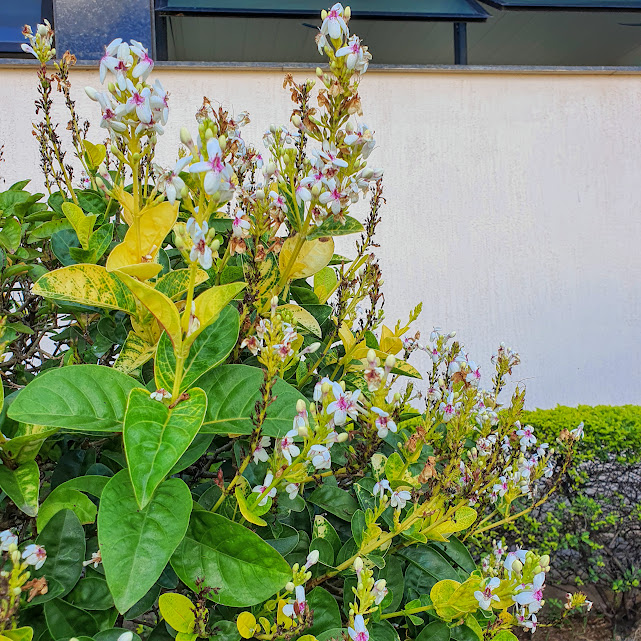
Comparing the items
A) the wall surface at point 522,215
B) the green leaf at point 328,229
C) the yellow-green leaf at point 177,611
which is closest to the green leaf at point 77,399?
the yellow-green leaf at point 177,611

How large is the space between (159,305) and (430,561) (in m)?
0.59

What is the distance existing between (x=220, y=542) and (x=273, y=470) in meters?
0.10

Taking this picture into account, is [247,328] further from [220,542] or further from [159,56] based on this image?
[159,56]

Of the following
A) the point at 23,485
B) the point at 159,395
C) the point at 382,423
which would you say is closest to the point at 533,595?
the point at 382,423

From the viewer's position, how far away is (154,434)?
2.02ft

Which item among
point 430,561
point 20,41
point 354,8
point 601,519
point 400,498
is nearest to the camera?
point 400,498

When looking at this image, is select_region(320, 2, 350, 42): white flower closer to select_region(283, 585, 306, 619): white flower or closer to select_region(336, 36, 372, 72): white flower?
select_region(336, 36, 372, 72): white flower

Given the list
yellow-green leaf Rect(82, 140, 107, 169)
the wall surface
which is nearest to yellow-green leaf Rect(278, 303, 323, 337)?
yellow-green leaf Rect(82, 140, 107, 169)

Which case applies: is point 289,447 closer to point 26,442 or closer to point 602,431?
point 26,442

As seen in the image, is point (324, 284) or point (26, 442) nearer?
point (26, 442)

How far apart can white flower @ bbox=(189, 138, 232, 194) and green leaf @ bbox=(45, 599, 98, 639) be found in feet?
1.71

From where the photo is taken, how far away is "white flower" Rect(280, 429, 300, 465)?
0.66 metres

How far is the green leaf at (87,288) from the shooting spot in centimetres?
74

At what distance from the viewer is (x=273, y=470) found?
0.70 meters
